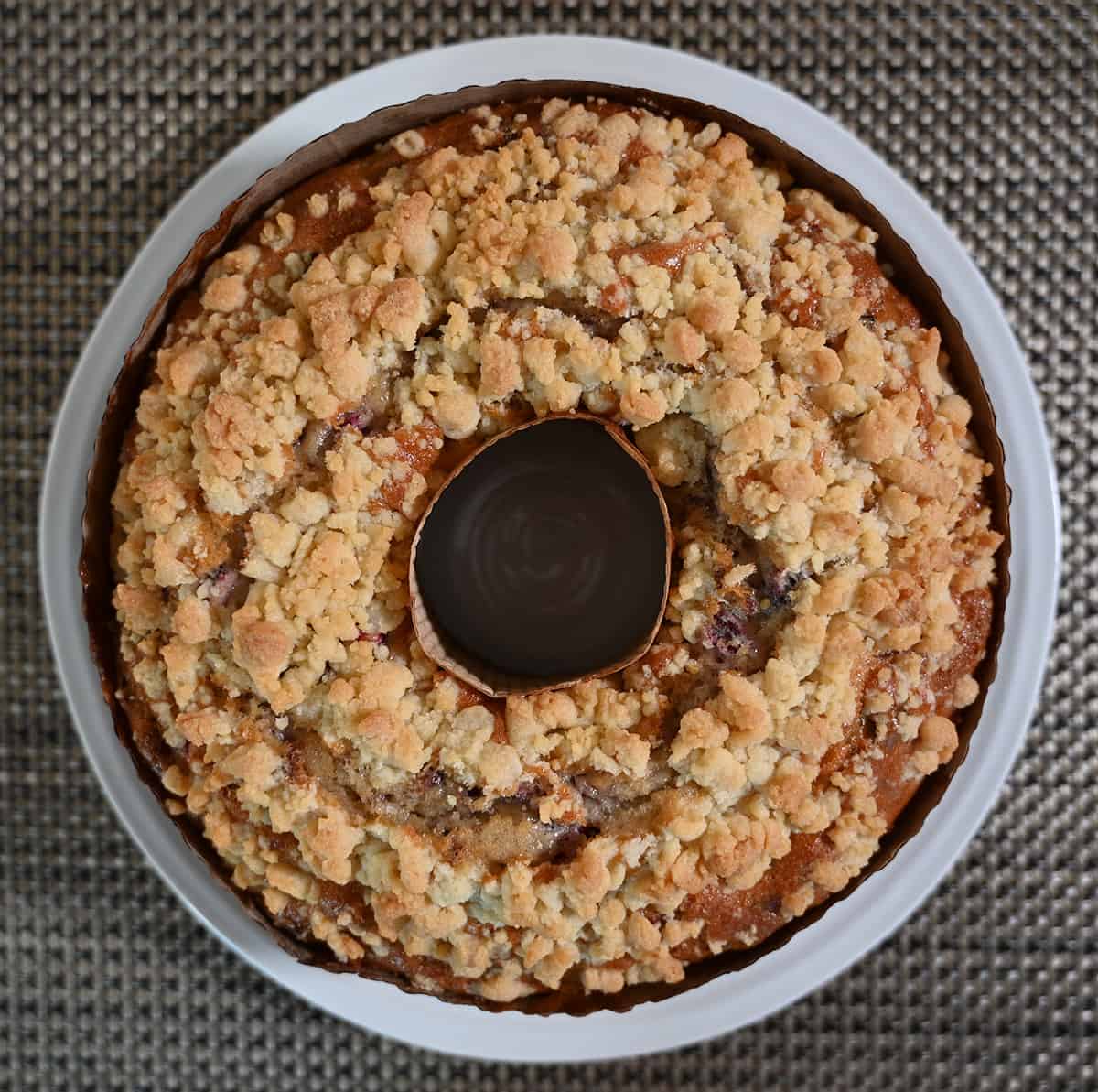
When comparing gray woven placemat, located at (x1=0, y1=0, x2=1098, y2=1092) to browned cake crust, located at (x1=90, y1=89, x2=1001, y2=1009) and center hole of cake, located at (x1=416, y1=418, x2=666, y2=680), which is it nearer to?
browned cake crust, located at (x1=90, y1=89, x2=1001, y2=1009)

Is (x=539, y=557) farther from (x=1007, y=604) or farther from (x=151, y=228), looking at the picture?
(x=151, y=228)

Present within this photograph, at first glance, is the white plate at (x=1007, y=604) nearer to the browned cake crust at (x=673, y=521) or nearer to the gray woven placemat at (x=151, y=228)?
the browned cake crust at (x=673, y=521)

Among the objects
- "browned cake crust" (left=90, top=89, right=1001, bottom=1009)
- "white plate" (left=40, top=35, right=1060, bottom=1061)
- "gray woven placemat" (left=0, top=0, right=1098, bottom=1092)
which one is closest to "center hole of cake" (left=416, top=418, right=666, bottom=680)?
"browned cake crust" (left=90, top=89, right=1001, bottom=1009)

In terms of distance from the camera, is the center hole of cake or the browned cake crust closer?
the browned cake crust

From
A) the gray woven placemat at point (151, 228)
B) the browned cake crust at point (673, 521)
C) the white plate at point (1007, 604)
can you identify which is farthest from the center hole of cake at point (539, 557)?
the gray woven placemat at point (151, 228)

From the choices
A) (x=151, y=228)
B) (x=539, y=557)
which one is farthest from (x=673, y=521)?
(x=151, y=228)

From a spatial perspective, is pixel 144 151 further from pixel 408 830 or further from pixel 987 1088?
pixel 987 1088

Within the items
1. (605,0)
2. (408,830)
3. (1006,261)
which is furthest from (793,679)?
(605,0)
